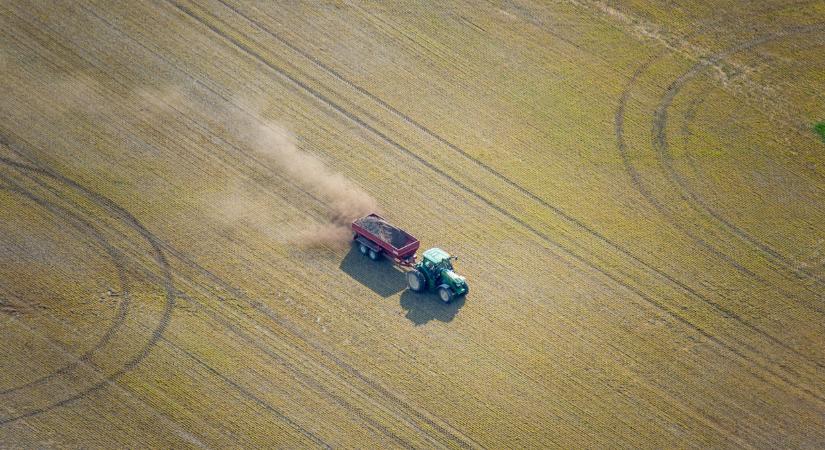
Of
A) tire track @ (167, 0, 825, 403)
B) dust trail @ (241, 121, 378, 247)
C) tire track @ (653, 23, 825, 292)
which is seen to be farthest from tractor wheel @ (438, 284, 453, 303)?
tire track @ (653, 23, 825, 292)

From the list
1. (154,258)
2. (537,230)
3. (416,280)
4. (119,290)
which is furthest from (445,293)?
A: (119,290)

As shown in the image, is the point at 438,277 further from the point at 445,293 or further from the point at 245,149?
the point at 245,149

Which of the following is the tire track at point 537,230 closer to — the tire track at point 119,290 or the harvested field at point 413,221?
the harvested field at point 413,221

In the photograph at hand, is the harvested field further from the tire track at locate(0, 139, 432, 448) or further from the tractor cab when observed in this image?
the tractor cab

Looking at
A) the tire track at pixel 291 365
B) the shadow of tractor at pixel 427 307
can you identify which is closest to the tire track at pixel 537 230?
the shadow of tractor at pixel 427 307

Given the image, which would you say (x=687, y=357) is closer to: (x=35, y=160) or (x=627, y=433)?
(x=627, y=433)

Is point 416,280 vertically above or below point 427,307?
above

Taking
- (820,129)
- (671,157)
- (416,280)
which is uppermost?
(820,129)
